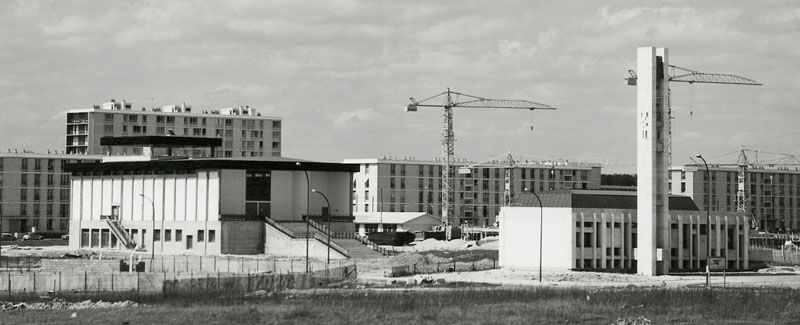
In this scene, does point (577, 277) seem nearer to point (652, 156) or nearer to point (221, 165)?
point (652, 156)

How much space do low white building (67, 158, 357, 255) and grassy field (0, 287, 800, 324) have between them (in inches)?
2128

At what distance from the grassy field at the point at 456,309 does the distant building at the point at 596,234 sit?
1137 inches

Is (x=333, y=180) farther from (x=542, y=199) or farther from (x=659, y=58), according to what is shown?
(x=659, y=58)

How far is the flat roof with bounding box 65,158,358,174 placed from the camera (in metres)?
137

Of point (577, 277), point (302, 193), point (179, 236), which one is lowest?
point (577, 277)

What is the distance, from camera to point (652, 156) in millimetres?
108688

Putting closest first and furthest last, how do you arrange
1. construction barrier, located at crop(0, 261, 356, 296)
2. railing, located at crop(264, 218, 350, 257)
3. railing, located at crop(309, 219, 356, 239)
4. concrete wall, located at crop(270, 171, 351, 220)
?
construction barrier, located at crop(0, 261, 356, 296) < railing, located at crop(264, 218, 350, 257) < railing, located at crop(309, 219, 356, 239) < concrete wall, located at crop(270, 171, 351, 220)

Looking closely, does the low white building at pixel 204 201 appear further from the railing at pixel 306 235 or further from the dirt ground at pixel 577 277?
the dirt ground at pixel 577 277

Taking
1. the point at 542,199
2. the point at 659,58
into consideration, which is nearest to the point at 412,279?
the point at 542,199

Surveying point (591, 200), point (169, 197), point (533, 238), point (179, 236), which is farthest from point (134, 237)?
point (591, 200)

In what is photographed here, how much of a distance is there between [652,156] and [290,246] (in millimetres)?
41816

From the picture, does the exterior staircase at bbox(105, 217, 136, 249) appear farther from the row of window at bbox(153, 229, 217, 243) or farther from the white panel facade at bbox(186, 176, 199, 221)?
the white panel facade at bbox(186, 176, 199, 221)

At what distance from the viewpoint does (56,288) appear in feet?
291

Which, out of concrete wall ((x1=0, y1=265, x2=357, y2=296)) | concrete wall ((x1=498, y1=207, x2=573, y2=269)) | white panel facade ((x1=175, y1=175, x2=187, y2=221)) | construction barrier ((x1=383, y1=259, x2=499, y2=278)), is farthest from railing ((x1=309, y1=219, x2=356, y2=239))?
concrete wall ((x1=0, y1=265, x2=357, y2=296))
